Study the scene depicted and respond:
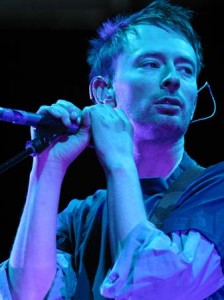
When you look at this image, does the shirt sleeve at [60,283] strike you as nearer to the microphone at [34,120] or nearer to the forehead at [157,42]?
the microphone at [34,120]

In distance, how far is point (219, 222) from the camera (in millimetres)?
1573

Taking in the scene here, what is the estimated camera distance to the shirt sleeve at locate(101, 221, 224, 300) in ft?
4.80

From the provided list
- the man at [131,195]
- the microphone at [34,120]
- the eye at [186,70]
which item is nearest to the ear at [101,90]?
the man at [131,195]

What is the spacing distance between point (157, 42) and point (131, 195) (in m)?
0.72

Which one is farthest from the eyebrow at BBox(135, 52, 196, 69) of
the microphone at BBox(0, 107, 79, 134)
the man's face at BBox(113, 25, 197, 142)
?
the microphone at BBox(0, 107, 79, 134)

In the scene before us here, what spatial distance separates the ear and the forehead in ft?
0.53

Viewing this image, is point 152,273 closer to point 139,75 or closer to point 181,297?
point 181,297

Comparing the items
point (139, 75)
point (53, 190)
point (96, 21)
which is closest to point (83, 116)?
point (53, 190)

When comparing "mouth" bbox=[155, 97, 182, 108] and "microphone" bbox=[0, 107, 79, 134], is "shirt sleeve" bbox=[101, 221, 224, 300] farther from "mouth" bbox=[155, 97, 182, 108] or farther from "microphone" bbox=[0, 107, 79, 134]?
"mouth" bbox=[155, 97, 182, 108]

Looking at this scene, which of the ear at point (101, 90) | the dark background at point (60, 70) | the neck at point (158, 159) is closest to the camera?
the neck at point (158, 159)

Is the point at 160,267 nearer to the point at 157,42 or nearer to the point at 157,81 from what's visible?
the point at 157,81

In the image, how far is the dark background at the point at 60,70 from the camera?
3070mm

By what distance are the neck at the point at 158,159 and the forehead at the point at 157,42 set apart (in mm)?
333

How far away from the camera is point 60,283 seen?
6.07 ft
